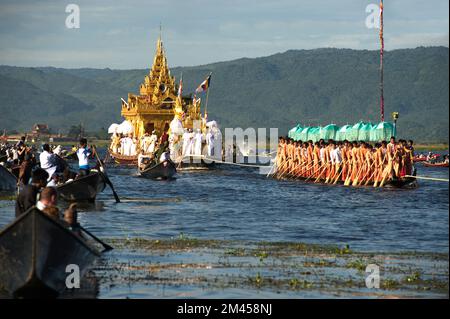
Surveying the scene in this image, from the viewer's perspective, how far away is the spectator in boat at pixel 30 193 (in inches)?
754

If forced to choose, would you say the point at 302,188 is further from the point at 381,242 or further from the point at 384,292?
the point at 384,292

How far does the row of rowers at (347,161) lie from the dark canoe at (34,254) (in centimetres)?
2819

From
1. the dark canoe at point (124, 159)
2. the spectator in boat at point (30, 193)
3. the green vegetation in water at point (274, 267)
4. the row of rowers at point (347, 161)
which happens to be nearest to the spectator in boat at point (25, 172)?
the green vegetation in water at point (274, 267)

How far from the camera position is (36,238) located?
16.9 m

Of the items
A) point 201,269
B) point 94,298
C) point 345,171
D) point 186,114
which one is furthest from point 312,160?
point 94,298

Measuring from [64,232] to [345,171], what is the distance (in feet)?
114

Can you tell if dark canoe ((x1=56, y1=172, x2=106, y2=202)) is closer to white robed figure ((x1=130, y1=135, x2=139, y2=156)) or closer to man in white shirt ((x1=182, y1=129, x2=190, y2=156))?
man in white shirt ((x1=182, y1=129, x2=190, y2=156))

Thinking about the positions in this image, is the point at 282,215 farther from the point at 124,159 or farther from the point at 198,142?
the point at 124,159

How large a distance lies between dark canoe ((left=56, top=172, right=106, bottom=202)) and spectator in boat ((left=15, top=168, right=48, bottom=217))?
13.8 m

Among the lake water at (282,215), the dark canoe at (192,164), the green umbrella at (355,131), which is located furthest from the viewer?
the dark canoe at (192,164)

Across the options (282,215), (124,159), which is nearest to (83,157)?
(282,215)

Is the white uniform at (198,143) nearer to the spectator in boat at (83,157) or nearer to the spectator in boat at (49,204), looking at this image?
the spectator in boat at (83,157)

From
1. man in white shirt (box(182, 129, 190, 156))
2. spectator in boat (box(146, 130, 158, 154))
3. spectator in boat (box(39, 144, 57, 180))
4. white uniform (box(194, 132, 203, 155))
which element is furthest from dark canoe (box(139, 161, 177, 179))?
spectator in boat (box(39, 144, 57, 180))

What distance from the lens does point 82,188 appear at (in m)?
34.5
